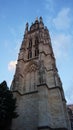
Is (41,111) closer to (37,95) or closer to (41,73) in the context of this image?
(37,95)

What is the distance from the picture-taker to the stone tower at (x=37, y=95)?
15.6 m

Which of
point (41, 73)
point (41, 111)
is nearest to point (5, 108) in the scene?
point (41, 111)

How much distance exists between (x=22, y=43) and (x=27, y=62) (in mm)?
6325

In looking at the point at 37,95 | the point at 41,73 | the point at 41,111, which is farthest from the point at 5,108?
the point at 41,73

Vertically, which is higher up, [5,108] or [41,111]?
[5,108]

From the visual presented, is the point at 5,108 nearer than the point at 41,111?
Yes

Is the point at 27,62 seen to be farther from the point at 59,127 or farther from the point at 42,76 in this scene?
the point at 59,127

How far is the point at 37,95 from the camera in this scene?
18.4 meters

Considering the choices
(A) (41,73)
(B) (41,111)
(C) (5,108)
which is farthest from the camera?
(A) (41,73)

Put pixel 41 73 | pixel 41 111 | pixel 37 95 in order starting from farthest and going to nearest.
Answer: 1. pixel 41 73
2. pixel 37 95
3. pixel 41 111

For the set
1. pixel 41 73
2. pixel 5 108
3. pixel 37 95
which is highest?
pixel 41 73

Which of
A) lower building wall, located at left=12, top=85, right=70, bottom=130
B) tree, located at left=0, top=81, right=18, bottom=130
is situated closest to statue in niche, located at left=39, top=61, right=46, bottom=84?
lower building wall, located at left=12, top=85, right=70, bottom=130

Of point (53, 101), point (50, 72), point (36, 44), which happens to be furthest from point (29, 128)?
point (36, 44)

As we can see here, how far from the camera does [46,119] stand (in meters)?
14.5
